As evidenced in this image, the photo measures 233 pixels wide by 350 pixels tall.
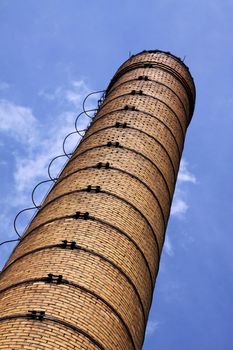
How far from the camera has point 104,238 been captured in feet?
25.0

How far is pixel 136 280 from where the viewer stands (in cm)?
765

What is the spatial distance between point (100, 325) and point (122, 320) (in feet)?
1.67

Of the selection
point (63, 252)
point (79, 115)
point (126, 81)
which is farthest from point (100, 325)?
point (79, 115)

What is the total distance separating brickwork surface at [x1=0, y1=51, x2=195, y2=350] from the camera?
20.5 feet

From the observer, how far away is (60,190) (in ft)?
29.8

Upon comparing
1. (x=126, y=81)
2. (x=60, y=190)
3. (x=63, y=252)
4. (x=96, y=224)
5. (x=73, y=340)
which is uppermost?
(x=126, y=81)

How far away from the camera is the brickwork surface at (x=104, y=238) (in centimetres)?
625

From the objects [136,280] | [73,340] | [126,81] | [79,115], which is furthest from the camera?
[79,115]

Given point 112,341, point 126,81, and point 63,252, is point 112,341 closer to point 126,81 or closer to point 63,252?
point 63,252

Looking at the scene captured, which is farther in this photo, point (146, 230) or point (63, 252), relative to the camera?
point (146, 230)

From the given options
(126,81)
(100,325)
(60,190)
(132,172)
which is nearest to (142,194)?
(132,172)

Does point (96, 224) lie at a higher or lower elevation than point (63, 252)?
higher

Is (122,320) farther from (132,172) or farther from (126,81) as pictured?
(126,81)

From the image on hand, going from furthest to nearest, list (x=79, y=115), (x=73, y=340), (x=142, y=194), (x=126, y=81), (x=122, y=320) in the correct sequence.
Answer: (x=79, y=115), (x=126, y=81), (x=142, y=194), (x=122, y=320), (x=73, y=340)
